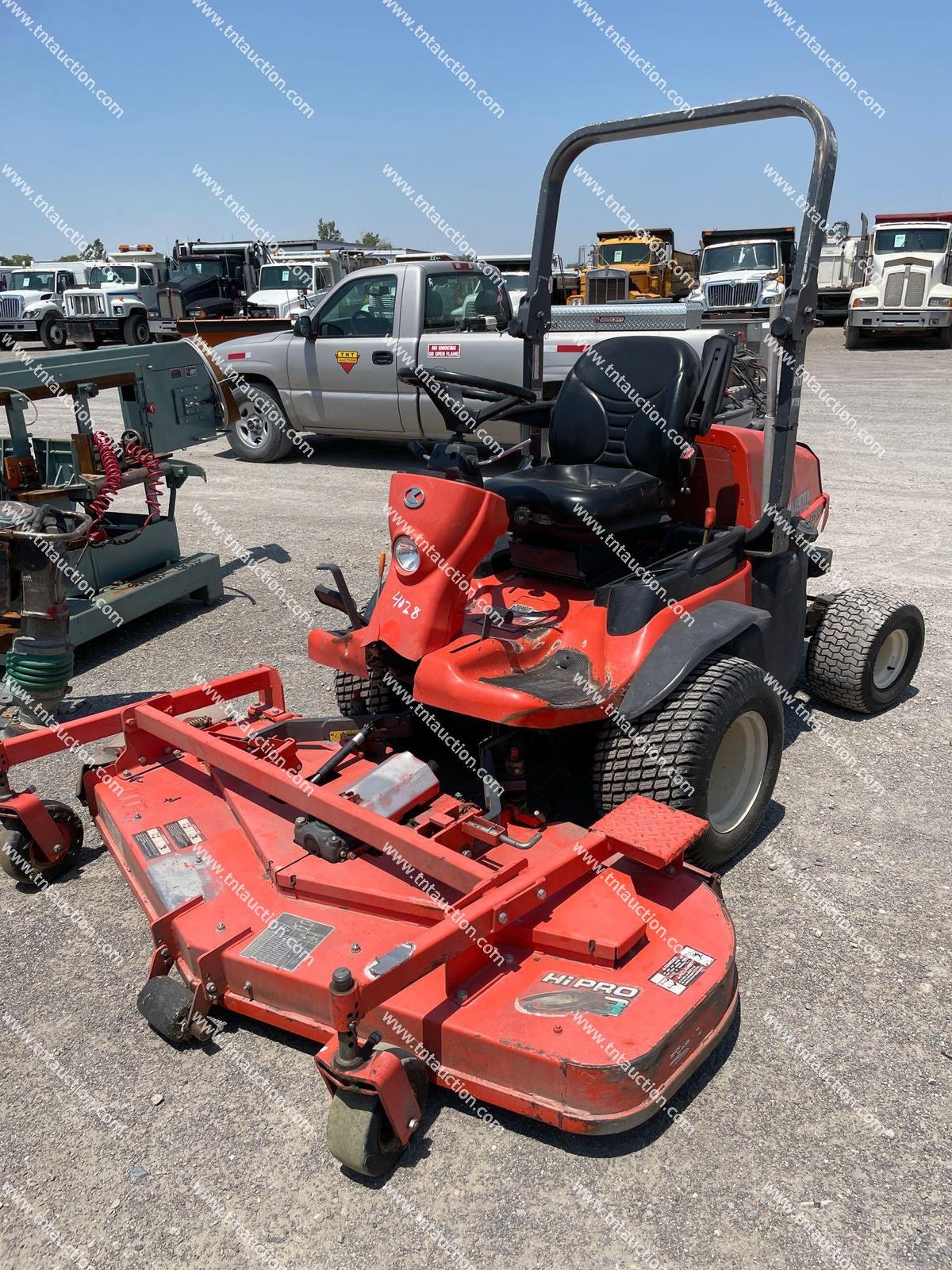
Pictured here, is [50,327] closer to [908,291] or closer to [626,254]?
[626,254]

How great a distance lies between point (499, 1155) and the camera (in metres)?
2.28

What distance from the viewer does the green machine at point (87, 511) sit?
12.3 ft

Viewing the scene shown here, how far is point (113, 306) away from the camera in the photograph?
21.4m

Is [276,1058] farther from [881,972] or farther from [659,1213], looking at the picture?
[881,972]

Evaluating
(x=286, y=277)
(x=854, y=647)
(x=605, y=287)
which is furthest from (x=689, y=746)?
(x=286, y=277)

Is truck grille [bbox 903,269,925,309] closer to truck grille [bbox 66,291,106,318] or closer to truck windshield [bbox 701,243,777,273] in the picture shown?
truck windshield [bbox 701,243,777,273]

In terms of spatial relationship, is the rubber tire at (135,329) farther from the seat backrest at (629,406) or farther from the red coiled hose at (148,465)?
the seat backrest at (629,406)

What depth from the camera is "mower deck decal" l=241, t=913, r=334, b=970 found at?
2.57m

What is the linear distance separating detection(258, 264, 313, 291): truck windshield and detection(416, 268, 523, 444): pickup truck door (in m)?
10.1

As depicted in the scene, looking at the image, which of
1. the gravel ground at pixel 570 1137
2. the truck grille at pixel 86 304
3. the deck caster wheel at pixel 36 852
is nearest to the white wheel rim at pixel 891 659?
the gravel ground at pixel 570 1137

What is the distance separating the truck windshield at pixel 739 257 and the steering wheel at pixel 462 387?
62.4 ft

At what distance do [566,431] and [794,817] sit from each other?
1.73m

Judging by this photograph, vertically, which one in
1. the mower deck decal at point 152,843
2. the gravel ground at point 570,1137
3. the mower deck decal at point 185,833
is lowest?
the gravel ground at point 570,1137

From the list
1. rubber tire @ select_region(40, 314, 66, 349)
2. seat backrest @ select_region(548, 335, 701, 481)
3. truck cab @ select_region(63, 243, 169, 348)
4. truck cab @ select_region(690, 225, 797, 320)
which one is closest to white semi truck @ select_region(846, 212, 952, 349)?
truck cab @ select_region(690, 225, 797, 320)
